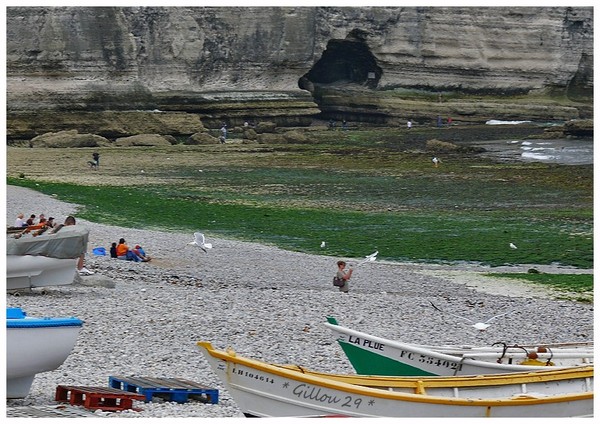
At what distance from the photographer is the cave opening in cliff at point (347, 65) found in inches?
2990

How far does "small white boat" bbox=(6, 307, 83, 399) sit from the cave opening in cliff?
6445 centimetres

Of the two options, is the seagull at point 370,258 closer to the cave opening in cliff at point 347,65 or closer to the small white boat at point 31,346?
the small white boat at point 31,346

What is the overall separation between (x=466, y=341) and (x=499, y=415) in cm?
595

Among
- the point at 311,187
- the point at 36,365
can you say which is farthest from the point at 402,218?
the point at 36,365

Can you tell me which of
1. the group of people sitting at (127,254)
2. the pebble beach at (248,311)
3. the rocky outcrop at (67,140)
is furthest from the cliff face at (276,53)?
the pebble beach at (248,311)

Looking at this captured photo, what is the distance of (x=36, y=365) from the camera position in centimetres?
1117

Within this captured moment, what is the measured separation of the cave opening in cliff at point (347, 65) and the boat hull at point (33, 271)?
57.5 m

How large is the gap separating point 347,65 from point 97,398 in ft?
224

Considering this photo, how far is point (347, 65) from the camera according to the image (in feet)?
257

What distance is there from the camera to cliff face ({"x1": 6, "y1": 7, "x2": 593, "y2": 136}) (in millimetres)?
65500

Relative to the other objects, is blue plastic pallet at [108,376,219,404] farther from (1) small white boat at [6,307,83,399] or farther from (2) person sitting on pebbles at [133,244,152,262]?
(2) person sitting on pebbles at [133,244,152,262]

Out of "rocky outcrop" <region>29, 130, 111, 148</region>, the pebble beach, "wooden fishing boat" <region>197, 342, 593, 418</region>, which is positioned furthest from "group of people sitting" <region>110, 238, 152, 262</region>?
"rocky outcrop" <region>29, 130, 111, 148</region>

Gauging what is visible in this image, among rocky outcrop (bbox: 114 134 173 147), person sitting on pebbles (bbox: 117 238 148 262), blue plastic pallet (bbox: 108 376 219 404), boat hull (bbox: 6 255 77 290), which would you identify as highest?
blue plastic pallet (bbox: 108 376 219 404)

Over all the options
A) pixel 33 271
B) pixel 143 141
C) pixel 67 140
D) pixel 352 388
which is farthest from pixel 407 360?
pixel 143 141
